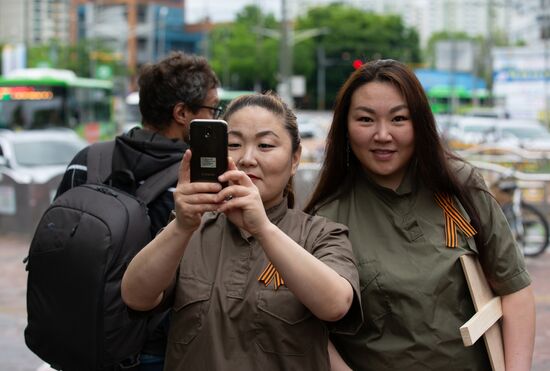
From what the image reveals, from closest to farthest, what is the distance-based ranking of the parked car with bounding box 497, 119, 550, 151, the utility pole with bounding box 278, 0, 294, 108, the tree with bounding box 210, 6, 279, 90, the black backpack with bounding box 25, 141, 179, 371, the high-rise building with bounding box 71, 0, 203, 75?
the black backpack with bounding box 25, 141, 179, 371
the utility pole with bounding box 278, 0, 294, 108
the parked car with bounding box 497, 119, 550, 151
the tree with bounding box 210, 6, 279, 90
the high-rise building with bounding box 71, 0, 203, 75

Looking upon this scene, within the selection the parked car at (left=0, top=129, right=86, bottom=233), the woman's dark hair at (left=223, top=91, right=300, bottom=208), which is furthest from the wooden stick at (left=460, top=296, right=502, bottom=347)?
the parked car at (left=0, top=129, right=86, bottom=233)

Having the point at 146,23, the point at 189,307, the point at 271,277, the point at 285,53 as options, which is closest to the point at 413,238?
the point at 271,277

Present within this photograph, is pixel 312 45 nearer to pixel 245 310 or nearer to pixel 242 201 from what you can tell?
pixel 245 310

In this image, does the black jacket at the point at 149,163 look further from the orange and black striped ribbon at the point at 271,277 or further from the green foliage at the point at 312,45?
the green foliage at the point at 312,45

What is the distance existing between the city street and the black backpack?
141 inches

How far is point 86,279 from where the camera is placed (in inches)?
94.7

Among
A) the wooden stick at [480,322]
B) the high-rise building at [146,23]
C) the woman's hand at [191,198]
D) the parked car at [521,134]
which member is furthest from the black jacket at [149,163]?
the high-rise building at [146,23]

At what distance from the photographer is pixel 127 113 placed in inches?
1599

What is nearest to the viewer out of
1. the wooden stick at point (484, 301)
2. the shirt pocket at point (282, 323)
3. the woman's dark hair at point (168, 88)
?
the shirt pocket at point (282, 323)

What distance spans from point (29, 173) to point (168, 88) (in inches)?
457

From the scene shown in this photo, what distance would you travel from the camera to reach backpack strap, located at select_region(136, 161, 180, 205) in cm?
269

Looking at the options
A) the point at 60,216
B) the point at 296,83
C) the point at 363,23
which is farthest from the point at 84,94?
the point at 363,23

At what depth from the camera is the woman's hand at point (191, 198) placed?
1.81m

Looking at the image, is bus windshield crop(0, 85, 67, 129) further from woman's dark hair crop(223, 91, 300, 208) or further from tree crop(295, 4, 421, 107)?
tree crop(295, 4, 421, 107)
